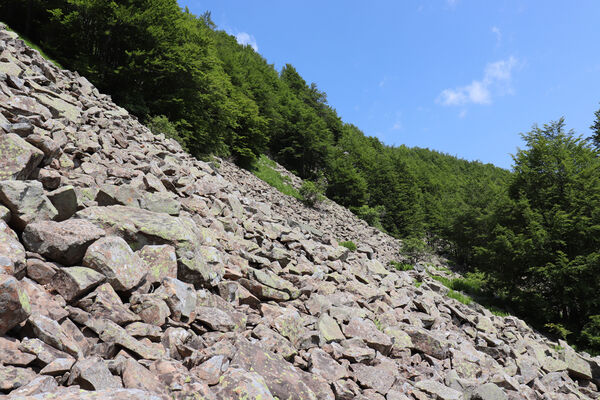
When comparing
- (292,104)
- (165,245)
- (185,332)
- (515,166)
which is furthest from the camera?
(292,104)

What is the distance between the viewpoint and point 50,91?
9.62m

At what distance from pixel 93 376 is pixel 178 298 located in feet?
5.74

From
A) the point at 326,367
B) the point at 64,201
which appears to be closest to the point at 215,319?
the point at 326,367

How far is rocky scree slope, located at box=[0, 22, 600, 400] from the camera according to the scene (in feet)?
10.1

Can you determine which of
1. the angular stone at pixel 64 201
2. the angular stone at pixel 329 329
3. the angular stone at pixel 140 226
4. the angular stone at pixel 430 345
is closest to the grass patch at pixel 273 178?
the angular stone at pixel 430 345

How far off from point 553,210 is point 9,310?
22623 mm

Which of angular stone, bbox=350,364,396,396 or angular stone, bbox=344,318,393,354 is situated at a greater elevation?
angular stone, bbox=344,318,393,354

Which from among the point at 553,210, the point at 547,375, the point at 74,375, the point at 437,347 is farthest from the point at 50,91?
the point at 553,210

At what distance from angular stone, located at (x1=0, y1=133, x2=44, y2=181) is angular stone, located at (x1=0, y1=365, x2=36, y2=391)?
3333mm

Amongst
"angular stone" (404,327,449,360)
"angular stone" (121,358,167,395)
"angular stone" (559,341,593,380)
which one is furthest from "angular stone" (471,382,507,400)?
"angular stone" (559,341,593,380)

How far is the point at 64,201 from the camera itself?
15.8 ft

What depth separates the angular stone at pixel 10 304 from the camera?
2.72 metres

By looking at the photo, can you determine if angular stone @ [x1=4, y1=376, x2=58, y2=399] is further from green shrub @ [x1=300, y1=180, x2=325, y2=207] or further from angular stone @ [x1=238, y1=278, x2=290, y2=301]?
green shrub @ [x1=300, y1=180, x2=325, y2=207]

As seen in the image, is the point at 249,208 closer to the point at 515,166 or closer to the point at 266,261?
the point at 266,261
